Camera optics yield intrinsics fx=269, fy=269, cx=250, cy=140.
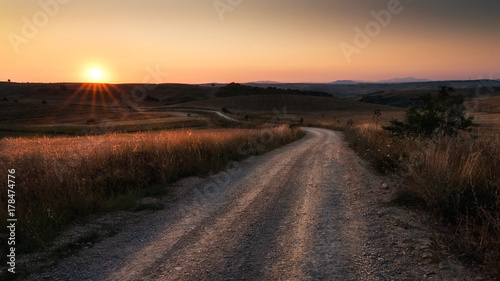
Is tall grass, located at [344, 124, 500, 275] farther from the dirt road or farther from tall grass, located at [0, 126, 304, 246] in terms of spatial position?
tall grass, located at [0, 126, 304, 246]

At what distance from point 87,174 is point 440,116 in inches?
571

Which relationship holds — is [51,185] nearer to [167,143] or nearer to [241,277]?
[167,143]

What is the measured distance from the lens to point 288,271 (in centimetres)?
359

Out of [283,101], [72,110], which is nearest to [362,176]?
[72,110]

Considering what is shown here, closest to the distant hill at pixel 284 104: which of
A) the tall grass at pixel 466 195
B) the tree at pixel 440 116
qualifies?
the tree at pixel 440 116

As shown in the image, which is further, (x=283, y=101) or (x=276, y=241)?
(x=283, y=101)

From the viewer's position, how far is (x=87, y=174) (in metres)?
7.19

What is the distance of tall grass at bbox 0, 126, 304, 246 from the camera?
5.03 metres

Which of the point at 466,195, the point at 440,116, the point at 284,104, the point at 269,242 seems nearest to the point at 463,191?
the point at 466,195

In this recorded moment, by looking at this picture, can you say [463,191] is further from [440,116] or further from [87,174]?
[440,116]

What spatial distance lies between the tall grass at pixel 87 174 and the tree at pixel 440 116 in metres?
9.67

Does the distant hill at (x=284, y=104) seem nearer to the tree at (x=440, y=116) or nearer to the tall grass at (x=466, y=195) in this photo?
the tree at (x=440, y=116)

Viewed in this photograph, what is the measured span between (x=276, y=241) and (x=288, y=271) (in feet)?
2.91

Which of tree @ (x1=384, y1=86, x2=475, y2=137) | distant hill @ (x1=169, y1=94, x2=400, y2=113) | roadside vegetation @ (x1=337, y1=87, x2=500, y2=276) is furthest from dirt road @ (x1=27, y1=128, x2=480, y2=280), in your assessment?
distant hill @ (x1=169, y1=94, x2=400, y2=113)
